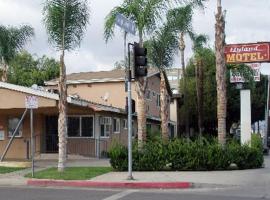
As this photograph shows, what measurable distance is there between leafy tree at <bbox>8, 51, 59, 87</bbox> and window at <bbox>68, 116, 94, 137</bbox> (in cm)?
2643

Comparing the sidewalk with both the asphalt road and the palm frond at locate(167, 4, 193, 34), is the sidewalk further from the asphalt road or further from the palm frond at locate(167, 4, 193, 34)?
the palm frond at locate(167, 4, 193, 34)

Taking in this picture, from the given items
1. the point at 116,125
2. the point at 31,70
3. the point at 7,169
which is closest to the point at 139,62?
the point at 7,169

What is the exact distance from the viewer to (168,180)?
18188 millimetres

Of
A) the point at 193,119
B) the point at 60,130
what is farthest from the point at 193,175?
the point at 193,119

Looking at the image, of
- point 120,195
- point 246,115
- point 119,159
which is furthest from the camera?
point 246,115

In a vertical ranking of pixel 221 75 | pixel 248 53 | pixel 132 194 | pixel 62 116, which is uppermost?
pixel 248 53

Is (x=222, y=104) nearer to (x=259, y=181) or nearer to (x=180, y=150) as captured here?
(x=180, y=150)

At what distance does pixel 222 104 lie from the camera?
2245 centimetres

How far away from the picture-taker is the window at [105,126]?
3450 centimetres

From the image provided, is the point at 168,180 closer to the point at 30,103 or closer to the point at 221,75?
the point at 30,103

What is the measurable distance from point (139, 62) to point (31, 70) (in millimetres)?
49701

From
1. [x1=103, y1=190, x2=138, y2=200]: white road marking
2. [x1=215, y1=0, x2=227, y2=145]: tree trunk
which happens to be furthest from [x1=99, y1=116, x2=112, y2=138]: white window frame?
[x1=103, y1=190, x2=138, y2=200]: white road marking

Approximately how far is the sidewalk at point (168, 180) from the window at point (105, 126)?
44.6 feet

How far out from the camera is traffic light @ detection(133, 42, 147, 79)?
18.4 meters
